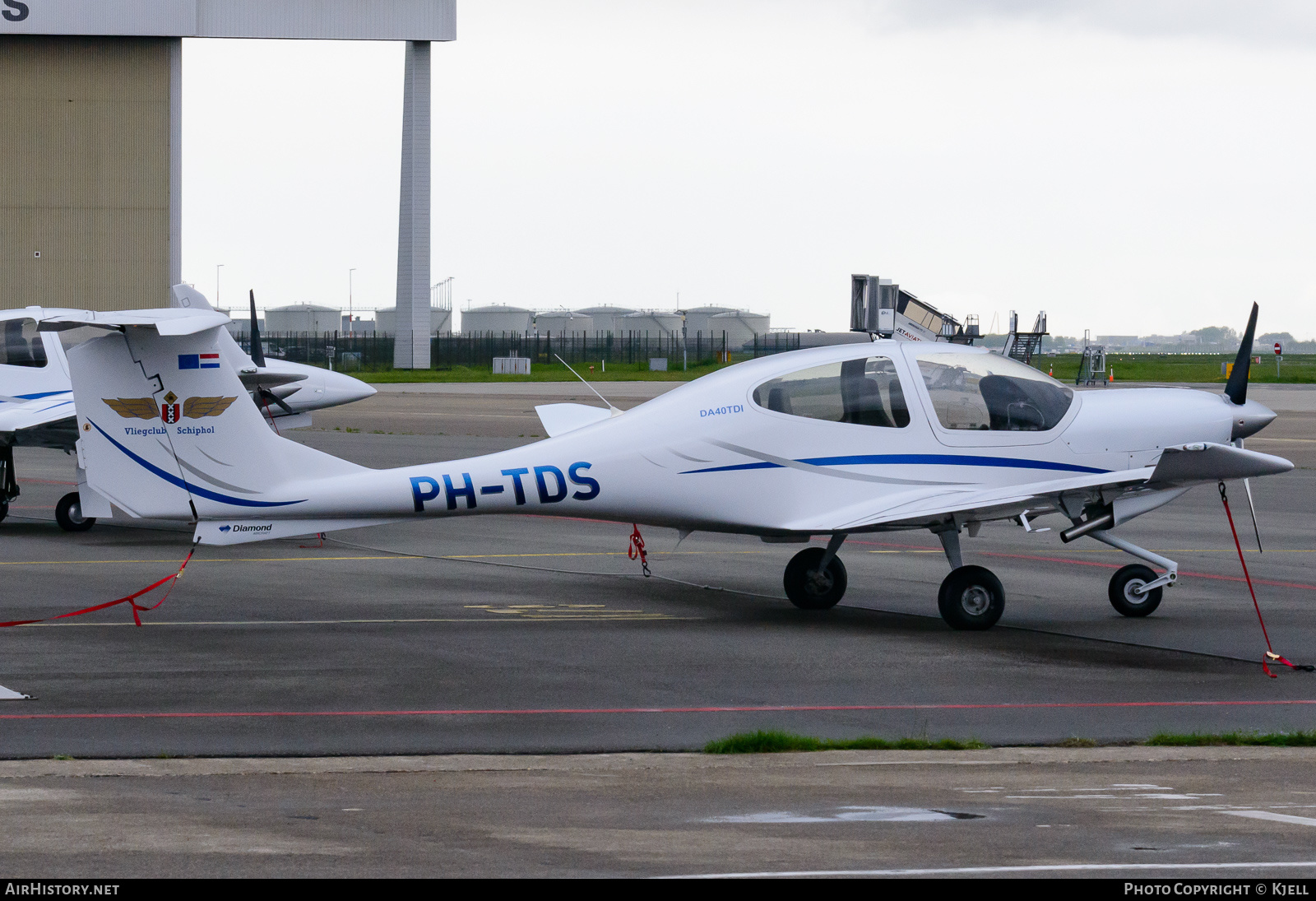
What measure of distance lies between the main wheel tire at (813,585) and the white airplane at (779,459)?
0.02 m

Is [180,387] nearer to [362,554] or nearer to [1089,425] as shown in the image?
[362,554]

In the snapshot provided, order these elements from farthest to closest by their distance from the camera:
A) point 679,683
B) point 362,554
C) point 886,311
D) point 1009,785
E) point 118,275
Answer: point 118,275 < point 886,311 < point 362,554 < point 679,683 < point 1009,785

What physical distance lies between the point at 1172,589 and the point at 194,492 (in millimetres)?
9144

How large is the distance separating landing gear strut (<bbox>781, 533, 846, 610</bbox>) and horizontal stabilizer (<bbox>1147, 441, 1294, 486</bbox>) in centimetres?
286

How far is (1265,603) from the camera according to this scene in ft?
45.4

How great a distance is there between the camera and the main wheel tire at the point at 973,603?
12.3m

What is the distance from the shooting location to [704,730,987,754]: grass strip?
27.5 ft

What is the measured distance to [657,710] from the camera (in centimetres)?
944

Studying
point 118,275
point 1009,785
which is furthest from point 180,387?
point 118,275

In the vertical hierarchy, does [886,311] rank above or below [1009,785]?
above

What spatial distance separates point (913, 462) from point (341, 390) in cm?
1230

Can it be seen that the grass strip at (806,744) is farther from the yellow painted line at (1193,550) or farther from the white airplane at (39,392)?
the white airplane at (39,392)

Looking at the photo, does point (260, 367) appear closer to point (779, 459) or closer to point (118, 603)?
point (118, 603)

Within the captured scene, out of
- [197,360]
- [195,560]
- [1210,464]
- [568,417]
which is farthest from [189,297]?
[1210,464]
